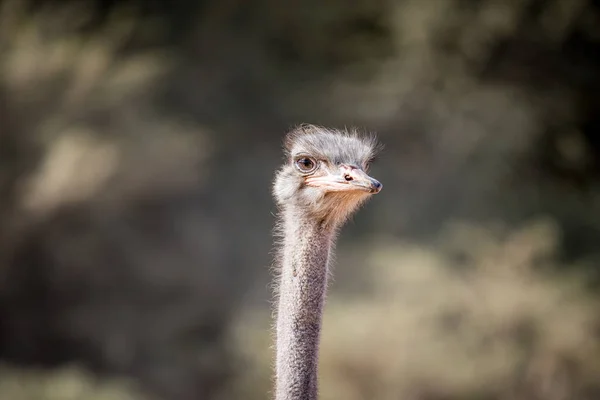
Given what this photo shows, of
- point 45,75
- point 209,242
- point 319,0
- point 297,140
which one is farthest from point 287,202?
point 319,0

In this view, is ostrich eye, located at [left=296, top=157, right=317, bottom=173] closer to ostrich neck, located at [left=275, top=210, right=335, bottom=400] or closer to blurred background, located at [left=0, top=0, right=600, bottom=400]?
ostrich neck, located at [left=275, top=210, right=335, bottom=400]

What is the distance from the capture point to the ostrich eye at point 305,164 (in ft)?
7.02

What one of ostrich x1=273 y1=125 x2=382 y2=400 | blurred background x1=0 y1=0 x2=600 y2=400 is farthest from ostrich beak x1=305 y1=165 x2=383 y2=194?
blurred background x1=0 y1=0 x2=600 y2=400

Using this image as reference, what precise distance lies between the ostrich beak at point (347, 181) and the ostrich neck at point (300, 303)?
81 millimetres

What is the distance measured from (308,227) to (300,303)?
170 millimetres

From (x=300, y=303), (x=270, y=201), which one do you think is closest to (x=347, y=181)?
(x=300, y=303)

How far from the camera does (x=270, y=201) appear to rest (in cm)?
862

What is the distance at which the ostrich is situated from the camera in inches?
77.7

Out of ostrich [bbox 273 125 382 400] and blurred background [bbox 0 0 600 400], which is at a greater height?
blurred background [bbox 0 0 600 400]

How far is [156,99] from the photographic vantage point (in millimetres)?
8102

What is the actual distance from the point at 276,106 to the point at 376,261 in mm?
2063

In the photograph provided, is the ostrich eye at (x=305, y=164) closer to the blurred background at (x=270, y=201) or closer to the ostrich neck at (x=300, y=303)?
the ostrich neck at (x=300, y=303)

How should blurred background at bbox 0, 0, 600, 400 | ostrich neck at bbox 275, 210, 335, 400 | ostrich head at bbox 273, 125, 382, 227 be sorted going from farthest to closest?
blurred background at bbox 0, 0, 600, 400 → ostrich head at bbox 273, 125, 382, 227 → ostrich neck at bbox 275, 210, 335, 400

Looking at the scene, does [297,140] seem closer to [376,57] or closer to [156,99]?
[156,99]
